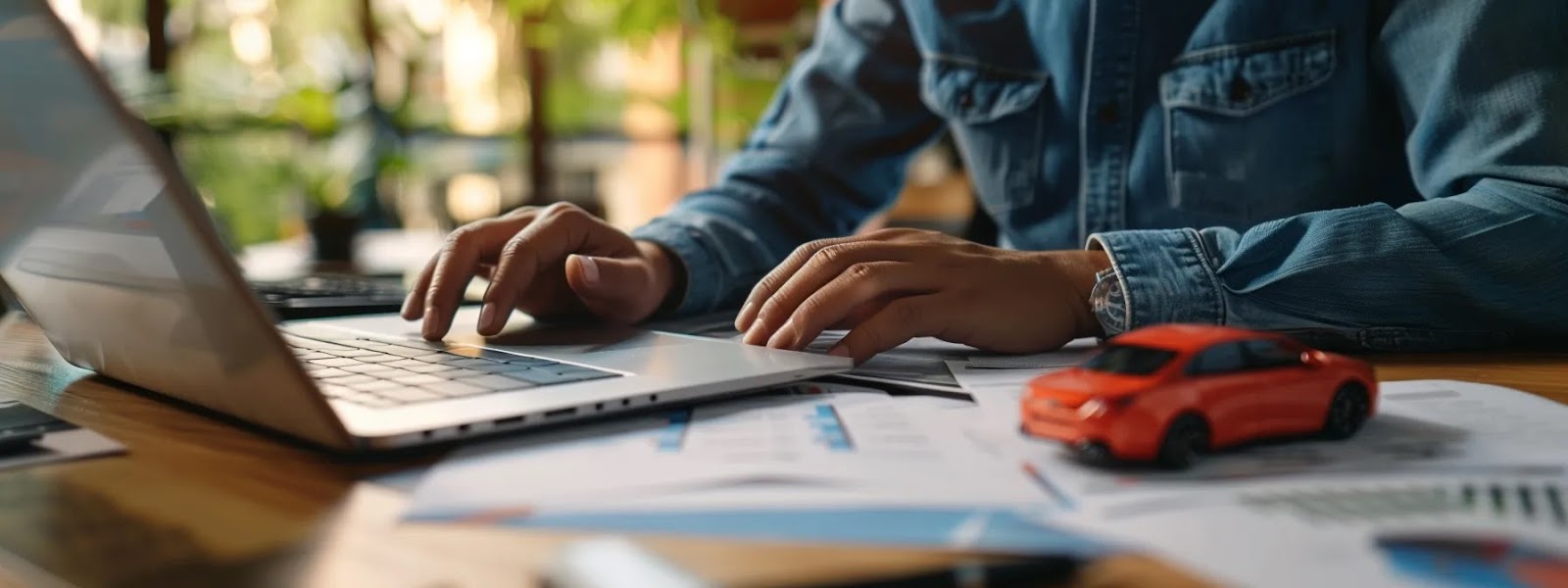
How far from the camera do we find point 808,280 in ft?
2.22

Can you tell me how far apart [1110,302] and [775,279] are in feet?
0.68

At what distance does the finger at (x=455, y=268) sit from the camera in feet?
2.42

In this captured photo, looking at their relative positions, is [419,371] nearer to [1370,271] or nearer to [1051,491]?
[1051,491]

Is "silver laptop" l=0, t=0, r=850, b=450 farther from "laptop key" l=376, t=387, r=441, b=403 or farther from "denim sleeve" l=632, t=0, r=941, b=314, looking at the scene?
"denim sleeve" l=632, t=0, r=941, b=314

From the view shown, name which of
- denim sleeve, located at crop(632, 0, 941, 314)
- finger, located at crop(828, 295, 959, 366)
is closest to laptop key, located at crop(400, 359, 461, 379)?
finger, located at crop(828, 295, 959, 366)

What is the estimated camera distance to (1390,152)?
1.03m

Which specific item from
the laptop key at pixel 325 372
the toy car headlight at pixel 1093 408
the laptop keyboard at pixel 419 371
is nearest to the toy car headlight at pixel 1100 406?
the toy car headlight at pixel 1093 408

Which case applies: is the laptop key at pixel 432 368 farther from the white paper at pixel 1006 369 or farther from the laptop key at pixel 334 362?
the white paper at pixel 1006 369

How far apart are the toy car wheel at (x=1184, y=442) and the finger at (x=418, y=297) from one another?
55 centimetres

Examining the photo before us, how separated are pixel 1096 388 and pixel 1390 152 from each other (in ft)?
2.56

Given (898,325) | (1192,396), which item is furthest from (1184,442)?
(898,325)

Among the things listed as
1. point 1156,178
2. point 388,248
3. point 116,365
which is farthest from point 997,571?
point 388,248

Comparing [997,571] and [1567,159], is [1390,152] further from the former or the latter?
[997,571]

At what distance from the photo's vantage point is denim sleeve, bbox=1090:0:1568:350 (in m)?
0.72
